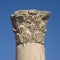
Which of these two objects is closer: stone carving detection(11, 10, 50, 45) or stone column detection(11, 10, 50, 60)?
stone column detection(11, 10, 50, 60)

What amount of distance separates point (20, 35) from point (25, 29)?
330 mm

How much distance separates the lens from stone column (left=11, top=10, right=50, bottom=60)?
872 cm

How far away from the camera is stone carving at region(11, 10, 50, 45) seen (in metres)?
8.88

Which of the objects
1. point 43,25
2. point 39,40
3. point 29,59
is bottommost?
point 29,59

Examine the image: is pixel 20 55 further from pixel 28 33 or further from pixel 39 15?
pixel 39 15

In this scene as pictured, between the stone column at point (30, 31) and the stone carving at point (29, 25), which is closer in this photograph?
the stone column at point (30, 31)

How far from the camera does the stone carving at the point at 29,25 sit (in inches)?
349

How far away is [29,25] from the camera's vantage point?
29.1ft

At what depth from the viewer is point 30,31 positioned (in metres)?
8.91

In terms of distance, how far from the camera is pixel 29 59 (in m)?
8.52

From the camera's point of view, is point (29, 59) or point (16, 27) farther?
point (16, 27)

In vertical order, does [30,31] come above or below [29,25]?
below

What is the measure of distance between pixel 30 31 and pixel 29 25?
25 cm

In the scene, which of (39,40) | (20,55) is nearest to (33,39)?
(39,40)
